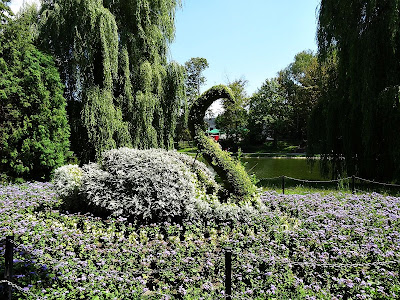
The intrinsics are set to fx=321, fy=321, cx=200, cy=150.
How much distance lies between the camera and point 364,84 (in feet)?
33.6

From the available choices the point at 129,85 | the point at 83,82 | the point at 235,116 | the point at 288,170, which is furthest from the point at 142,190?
the point at 235,116

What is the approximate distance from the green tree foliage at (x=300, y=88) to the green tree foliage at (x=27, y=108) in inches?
1024

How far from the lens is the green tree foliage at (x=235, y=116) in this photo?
36.2m

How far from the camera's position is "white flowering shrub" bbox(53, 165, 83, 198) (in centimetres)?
616

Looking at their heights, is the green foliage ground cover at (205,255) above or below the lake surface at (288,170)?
above

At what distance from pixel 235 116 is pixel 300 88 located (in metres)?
8.40

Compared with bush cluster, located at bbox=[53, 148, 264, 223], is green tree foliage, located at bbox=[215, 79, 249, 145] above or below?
above

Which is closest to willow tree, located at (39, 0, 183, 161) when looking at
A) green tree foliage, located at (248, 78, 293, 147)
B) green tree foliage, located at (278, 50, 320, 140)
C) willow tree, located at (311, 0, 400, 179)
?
willow tree, located at (311, 0, 400, 179)

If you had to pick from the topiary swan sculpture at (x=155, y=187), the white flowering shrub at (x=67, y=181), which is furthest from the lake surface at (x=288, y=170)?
the white flowering shrub at (x=67, y=181)

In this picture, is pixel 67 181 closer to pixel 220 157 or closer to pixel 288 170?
pixel 220 157

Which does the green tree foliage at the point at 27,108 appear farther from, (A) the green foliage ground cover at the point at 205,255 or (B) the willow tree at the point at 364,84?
(B) the willow tree at the point at 364,84

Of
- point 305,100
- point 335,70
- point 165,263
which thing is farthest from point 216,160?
point 305,100

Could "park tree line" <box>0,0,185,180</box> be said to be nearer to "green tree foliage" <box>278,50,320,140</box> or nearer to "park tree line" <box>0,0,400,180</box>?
"park tree line" <box>0,0,400,180</box>

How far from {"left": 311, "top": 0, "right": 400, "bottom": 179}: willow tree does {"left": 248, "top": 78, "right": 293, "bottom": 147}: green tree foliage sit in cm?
2632
